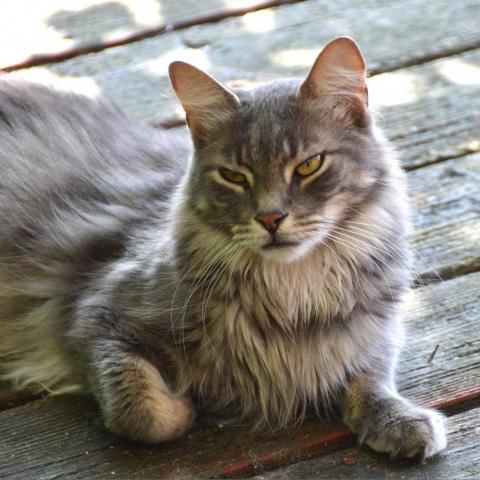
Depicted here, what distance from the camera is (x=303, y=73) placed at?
138 inches

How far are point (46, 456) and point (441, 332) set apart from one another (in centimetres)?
99

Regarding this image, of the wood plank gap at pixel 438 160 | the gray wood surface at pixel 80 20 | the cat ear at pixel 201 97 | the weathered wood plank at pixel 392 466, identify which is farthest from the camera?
the gray wood surface at pixel 80 20

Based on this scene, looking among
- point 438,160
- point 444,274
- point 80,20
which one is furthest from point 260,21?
point 444,274

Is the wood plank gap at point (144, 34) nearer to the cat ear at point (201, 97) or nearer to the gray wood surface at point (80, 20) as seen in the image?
the gray wood surface at point (80, 20)

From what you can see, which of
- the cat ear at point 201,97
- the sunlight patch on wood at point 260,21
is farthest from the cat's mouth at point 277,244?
the sunlight patch on wood at point 260,21

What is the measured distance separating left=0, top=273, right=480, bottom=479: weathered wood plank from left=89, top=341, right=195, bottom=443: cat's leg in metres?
0.04

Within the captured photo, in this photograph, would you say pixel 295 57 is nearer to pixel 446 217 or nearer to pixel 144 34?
pixel 144 34

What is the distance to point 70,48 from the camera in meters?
3.68

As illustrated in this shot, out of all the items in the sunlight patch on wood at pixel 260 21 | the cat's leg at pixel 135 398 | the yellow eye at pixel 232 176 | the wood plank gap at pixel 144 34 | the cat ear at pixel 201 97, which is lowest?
the cat's leg at pixel 135 398

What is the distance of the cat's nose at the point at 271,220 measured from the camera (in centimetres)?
210

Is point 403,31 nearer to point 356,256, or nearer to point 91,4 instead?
point 91,4

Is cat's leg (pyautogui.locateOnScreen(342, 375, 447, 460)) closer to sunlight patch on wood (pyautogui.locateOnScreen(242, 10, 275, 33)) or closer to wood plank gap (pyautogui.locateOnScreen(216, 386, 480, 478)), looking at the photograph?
wood plank gap (pyautogui.locateOnScreen(216, 386, 480, 478))

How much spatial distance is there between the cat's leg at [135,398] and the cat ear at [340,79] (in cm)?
71

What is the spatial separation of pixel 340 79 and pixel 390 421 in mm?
755
